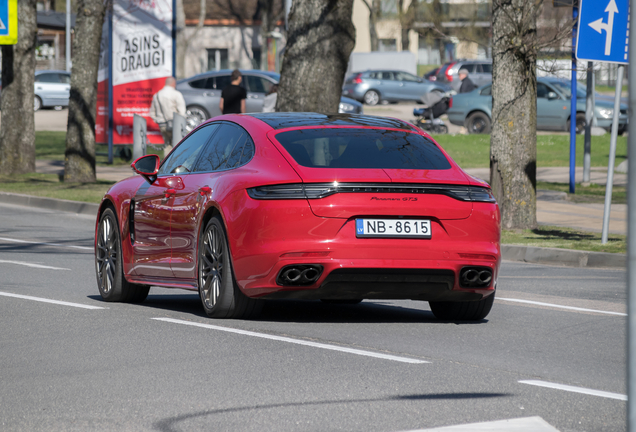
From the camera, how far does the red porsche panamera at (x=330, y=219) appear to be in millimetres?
6750

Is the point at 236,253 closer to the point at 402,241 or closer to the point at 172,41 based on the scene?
the point at 402,241

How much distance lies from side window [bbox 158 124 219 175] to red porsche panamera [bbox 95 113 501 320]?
→ 19 cm

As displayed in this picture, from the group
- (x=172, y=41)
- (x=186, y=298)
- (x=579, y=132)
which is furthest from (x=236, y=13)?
(x=186, y=298)

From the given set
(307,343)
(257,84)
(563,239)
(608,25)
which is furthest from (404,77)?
(307,343)

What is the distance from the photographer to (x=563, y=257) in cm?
1202

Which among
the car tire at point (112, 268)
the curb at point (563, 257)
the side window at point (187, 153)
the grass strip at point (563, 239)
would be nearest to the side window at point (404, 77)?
the grass strip at point (563, 239)

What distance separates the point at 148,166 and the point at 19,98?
1463 cm

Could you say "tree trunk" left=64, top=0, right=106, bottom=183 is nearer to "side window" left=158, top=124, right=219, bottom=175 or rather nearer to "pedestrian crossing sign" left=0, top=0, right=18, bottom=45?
"pedestrian crossing sign" left=0, top=0, right=18, bottom=45

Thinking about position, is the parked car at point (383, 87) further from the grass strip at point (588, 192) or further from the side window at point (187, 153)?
the side window at point (187, 153)

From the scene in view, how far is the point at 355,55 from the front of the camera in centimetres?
5844

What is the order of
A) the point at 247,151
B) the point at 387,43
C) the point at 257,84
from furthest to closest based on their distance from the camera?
1. the point at 387,43
2. the point at 257,84
3. the point at 247,151

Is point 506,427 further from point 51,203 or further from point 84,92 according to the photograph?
point 84,92

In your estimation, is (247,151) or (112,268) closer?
(247,151)

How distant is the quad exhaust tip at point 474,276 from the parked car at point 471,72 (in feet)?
133
